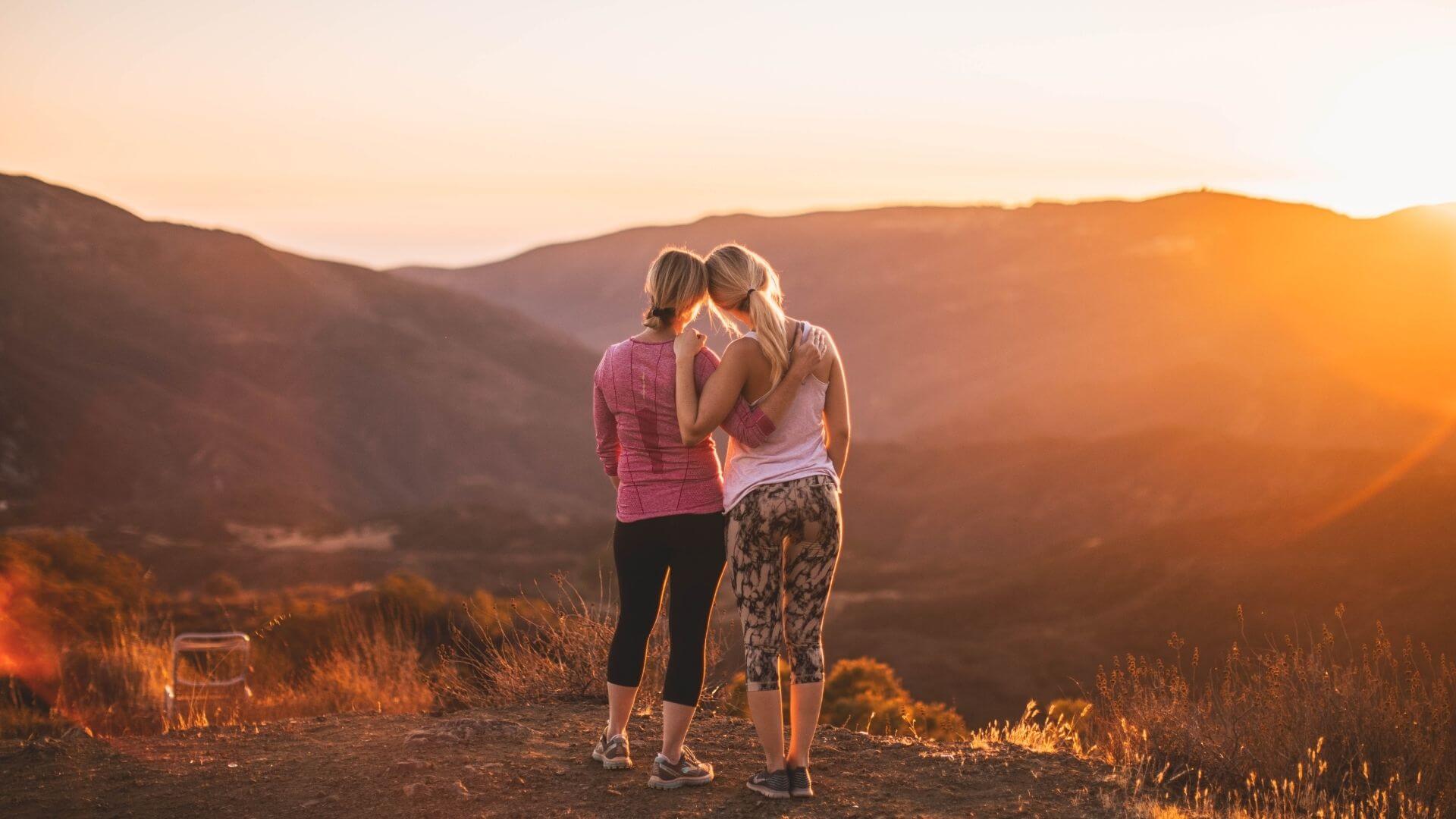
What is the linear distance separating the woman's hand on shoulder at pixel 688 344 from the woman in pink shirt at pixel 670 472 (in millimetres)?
28

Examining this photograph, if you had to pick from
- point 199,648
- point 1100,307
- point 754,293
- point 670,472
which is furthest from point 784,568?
point 1100,307

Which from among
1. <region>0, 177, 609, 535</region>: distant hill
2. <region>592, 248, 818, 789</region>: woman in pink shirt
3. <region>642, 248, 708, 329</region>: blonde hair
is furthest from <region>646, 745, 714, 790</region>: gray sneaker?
<region>0, 177, 609, 535</region>: distant hill

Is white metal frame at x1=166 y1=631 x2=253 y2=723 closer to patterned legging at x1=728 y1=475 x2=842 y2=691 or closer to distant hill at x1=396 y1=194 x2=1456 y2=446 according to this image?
patterned legging at x1=728 y1=475 x2=842 y2=691

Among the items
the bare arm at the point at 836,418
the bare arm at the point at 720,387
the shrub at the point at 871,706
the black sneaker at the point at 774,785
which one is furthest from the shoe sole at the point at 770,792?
the shrub at the point at 871,706

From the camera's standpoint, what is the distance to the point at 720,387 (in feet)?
11.2

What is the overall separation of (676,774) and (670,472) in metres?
1.04

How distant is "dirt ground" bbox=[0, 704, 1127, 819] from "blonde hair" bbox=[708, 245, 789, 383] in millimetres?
1440

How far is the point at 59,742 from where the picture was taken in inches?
184

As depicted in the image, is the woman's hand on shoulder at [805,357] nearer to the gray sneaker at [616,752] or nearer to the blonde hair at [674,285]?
the blonde hair at [674,285]

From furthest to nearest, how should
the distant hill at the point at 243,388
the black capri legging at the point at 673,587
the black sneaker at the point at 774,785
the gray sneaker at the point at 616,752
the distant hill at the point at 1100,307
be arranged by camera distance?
1. the distant hill at the point at 1100,307
2. the distant hill at the point at 243,388
3. the gray sneaker at the point at 616,752
4. the black sneaker at the point at 774,785
5. the black capri legging at the point at 673,587

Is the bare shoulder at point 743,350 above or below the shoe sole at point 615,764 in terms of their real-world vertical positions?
above

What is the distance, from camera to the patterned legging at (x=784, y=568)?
349cm

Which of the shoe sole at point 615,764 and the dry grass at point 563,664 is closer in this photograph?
the shoe sole at point 615,764

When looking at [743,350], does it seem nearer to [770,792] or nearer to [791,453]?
[791,453]
